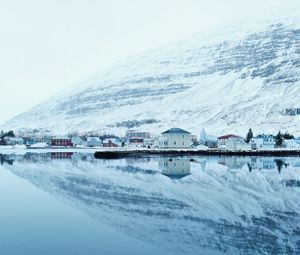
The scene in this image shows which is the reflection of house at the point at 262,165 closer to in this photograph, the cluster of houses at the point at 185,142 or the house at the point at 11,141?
the cluster of houses at the point at 185,142

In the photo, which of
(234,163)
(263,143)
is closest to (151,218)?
(234,163)

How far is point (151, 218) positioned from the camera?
68.0 feet

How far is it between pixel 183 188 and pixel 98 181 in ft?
26.5

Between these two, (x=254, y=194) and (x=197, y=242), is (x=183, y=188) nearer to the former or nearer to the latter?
(x=254, y=194)

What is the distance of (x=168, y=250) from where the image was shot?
1549cm

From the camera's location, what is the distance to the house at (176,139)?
353 ft

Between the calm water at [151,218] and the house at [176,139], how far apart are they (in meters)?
72.5

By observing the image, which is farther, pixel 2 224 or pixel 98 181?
pixel 98 181

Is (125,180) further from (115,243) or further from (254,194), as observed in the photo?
(115,243)

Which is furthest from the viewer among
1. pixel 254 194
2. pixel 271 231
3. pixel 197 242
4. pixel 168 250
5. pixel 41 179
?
pixel 41 179

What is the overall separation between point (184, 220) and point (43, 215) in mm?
6293

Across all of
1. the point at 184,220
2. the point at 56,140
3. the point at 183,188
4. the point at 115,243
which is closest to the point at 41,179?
the point at 183,188

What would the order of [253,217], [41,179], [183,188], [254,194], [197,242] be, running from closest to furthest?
[197,242] < [253,217] < [254,194] < [183,188] < [41,179]

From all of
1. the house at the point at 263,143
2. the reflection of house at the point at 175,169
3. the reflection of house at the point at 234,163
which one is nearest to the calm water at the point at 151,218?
the reflection of house at the point at 175,169
